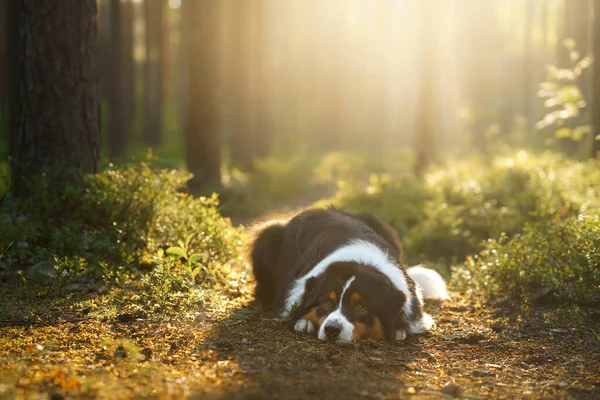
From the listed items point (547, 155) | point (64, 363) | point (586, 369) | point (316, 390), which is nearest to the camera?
point (316, 390)

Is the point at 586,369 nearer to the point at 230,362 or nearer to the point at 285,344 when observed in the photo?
the point at 285,344

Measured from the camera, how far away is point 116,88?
22.6m

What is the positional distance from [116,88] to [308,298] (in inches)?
730

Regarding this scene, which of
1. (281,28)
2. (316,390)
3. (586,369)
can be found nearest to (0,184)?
(316,390)

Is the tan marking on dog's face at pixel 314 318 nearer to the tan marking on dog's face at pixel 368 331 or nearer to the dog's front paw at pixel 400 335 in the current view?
the tan marking on dog's face at pixel 368 331

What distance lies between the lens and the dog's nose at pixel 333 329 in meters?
5.29

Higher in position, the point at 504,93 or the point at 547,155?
the point at 504,93

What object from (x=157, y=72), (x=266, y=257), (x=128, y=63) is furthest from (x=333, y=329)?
(x=157, y=72)

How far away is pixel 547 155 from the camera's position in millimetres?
16750

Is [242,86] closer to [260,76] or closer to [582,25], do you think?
[260,76]

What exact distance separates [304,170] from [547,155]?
9.40 meters

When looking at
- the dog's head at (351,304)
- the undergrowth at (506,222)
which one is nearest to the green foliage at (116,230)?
the dog's head at (351,304)

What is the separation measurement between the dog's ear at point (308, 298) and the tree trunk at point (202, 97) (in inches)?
339

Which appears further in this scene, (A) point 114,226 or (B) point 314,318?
(A) point 114,226
